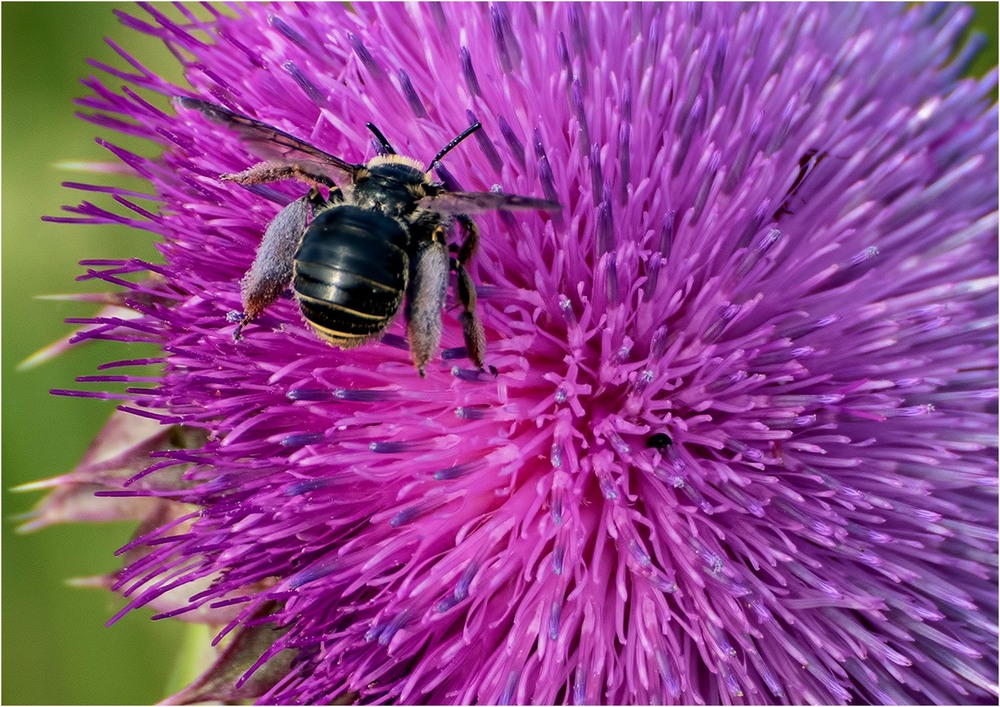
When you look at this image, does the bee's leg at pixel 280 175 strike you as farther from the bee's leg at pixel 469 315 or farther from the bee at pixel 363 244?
the bee's leg at pixel 469 315

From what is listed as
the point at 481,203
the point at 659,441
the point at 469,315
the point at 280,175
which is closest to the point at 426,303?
the point at 469,315

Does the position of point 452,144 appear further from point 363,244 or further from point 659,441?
point 659,441

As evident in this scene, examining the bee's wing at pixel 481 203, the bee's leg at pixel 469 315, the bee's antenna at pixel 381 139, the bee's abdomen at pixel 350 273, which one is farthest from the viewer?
the bee's antenna at pixel 381 139

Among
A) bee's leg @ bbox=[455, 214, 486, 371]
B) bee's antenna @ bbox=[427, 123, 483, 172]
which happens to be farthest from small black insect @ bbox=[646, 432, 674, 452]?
bee's antenna @ bbox=[427, 123, 483, 172]

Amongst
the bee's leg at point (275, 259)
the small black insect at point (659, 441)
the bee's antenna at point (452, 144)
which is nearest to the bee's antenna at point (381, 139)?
the bee's antenna at point (452, 144)

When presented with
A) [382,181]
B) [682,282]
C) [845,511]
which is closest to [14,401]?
[382,181]

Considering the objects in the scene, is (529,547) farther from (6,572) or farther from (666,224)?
(6,572)
